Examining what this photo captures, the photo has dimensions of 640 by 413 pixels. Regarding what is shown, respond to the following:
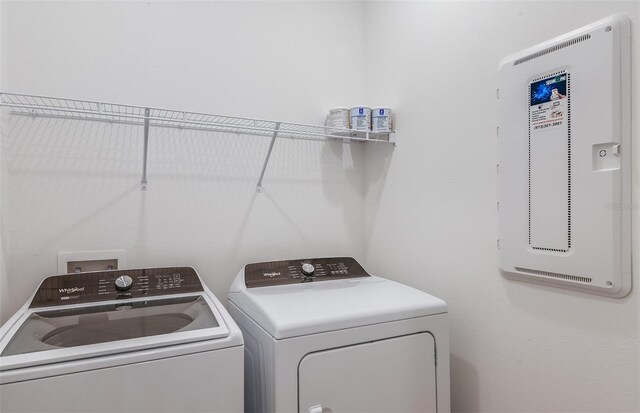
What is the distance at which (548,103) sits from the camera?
1.28 metres

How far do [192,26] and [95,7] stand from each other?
430 mm

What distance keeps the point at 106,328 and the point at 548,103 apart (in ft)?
5.71

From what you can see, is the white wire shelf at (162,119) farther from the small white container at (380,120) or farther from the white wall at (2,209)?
the white wall at (2,209)

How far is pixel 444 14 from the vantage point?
1754 millimetres

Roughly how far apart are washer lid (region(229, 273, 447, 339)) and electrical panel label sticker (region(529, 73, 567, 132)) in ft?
2.60

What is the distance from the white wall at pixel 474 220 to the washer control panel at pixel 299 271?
290mm

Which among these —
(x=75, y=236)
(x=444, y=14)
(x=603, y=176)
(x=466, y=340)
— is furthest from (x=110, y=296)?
(x=444, y=14)

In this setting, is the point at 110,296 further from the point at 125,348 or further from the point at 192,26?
the point at 192,26

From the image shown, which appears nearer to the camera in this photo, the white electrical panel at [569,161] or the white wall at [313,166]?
the white electrical panel at [569,161]

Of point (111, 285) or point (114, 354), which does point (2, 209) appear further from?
point (114, 354)

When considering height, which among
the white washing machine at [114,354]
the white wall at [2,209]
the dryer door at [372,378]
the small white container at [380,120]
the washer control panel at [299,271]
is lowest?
the dryer door at [372,378]

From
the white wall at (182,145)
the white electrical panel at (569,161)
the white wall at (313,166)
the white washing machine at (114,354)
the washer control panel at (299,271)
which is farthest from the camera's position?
the washer control panel at (299,271)

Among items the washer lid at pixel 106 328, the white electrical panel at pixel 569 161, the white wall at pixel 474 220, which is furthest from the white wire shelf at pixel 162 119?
the white electrical panel at pixel 569 161

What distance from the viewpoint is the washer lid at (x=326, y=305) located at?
4.21ft
